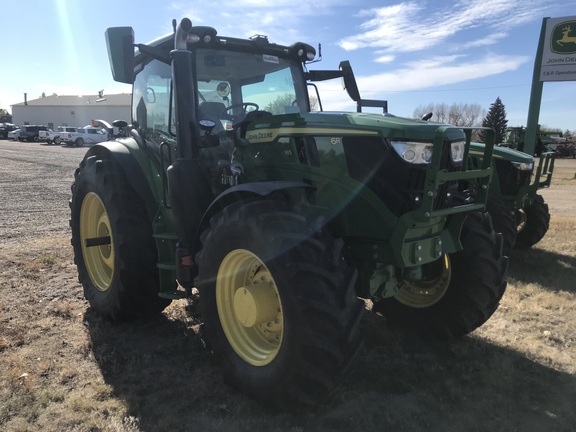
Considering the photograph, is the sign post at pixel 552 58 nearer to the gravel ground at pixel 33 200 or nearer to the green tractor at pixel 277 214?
the green tractor at pixel 277 214

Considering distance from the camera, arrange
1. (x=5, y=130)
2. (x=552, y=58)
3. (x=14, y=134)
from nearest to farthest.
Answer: (x=552, y=58)
(x=14, y=134)
(x=5, y=130)

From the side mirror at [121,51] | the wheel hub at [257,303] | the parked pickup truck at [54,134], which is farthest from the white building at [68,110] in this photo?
the wheel hub at [257,303]

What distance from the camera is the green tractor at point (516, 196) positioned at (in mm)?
6094

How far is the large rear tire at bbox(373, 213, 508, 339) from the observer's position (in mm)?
3693

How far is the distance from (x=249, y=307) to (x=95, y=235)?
101 inches

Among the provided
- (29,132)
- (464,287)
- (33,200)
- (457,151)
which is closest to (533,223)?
(464,287)

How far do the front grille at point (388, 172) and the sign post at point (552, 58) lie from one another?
341 inches

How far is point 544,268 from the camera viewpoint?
258 inches

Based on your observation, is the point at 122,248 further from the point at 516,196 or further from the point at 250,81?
the point at 516,196

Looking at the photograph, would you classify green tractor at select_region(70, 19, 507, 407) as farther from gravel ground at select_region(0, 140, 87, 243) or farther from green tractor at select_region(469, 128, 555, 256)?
gravel ground at select_region(0, 140, 87, 243)

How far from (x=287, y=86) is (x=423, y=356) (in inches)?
103

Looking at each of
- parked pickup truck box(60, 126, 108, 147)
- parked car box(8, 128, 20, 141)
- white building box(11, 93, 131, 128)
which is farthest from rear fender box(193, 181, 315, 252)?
white building box(11, 93, 131, 128)

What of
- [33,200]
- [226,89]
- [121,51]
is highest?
[121,51]

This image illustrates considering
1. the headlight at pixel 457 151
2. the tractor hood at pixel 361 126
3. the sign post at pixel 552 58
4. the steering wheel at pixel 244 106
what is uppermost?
the sign post at pixel 552 58
